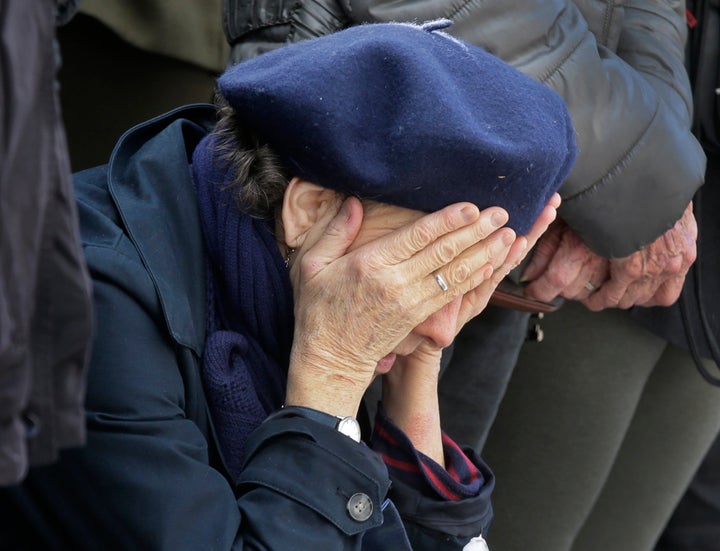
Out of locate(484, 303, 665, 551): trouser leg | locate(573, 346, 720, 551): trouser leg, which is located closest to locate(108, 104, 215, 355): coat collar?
locate(484, 303, 665, 551): trouser leg

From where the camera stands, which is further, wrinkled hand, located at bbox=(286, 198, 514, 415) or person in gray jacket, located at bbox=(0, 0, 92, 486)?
wrinkled hand, located at bbox=(286, 198, 514, 415)

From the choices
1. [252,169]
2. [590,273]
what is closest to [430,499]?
[252,169]

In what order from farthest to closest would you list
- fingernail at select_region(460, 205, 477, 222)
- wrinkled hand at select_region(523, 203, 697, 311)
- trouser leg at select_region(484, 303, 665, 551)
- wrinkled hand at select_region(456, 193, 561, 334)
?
1. trouser leg at select_region(484, 303, 665, 551)
2. wrinkled hand at select_region(523, 203, 697, 311)
3. wrinkled hand at select_region(456, 193, 561, 334)
4. fingernail at select_region(460, 205, 477, 222)

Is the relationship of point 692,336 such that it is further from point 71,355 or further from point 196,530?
point 71,355

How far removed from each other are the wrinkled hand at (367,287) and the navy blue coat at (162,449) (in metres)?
0.08

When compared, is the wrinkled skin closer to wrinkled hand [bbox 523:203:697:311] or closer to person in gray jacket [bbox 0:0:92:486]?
wrinkled hand [bbox 523:203:697:311]

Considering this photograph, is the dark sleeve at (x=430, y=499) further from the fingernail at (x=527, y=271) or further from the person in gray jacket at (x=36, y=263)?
the person in gray jacket at (x=36, y=263)

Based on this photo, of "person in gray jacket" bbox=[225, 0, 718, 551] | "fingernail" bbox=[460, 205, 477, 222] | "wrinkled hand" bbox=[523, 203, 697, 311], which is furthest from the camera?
"wrinkled hand" bbox=[523, 203, 697, 311]

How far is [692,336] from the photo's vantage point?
2299 mm

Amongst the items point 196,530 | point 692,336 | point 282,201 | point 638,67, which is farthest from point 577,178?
point 196,530

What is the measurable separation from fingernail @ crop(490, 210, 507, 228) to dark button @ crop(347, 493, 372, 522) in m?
0.41

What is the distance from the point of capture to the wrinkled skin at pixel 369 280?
A: 1402mm

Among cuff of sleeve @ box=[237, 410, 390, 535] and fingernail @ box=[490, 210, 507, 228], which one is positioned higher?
fingernail @ box=[490, 210, 507, 228]

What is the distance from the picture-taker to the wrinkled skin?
140 centimetres
